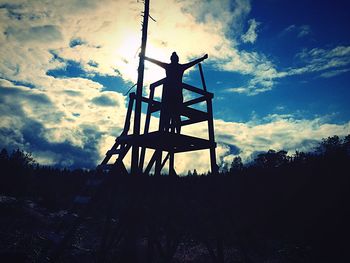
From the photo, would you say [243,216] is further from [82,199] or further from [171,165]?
[82,199]

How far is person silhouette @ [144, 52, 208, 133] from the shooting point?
279 inches

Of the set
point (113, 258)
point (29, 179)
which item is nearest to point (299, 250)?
point (113, 258)

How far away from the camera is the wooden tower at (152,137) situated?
6.80 metres

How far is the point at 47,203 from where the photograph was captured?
869 inches

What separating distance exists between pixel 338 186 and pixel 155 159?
31.6 ft

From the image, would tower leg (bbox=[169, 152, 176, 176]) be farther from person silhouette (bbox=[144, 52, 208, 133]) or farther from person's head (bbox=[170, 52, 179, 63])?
person's head (bbox=[170, 52, 179, 63])

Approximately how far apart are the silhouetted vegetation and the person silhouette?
66.2 inches

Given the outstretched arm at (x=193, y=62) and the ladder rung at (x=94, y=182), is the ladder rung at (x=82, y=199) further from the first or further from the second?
the outstretched arm at (x=193, y=62)

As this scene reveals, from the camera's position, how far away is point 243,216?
14156mm

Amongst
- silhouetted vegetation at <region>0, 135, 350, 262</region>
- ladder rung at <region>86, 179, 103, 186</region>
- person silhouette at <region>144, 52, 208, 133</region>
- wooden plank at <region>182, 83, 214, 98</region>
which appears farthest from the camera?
wooden plank at <region>182, 83, 214, 98</region>

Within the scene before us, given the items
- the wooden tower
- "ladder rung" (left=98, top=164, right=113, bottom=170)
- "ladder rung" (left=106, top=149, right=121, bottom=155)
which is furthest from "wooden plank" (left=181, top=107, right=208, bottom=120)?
"ladder rung" (left=98, top=164, right=113, bottom=170)

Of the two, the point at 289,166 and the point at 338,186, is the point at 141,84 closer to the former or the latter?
the point at 338,186

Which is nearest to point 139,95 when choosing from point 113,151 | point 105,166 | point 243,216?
point 113,151

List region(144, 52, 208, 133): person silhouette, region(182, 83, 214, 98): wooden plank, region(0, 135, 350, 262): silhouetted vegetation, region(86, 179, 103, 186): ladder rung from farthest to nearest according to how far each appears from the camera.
→ region(182, 83, 214, 98): wooden plank < region(144, 52, 208, 133): person silhouette < region(0, 135, 350, 262): silhouetted vegetation < region(86, 179, 103, 186): ladder rung
